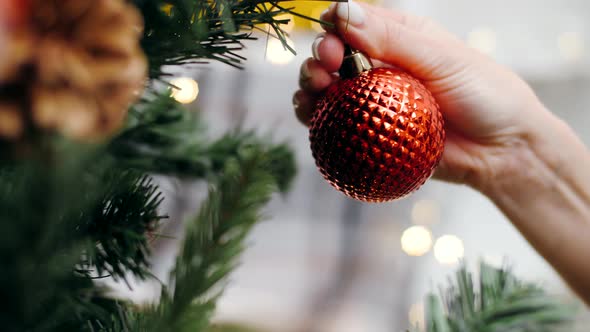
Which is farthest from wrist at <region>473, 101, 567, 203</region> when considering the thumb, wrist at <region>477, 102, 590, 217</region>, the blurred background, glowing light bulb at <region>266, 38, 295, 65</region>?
glowing light bulb at <region>266, 38, 295, 65</region>

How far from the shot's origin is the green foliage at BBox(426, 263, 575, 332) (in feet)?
0.75

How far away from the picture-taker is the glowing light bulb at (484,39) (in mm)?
1280

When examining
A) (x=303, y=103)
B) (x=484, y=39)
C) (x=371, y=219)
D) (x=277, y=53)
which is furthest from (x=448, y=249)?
(x=303, y=103)

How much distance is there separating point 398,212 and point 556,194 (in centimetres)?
85

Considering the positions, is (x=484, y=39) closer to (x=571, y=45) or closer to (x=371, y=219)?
(x=571, y=45)

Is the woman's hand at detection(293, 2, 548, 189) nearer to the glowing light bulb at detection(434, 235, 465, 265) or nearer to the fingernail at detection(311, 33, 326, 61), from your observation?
→ the fingernail at detection(311, 33, 326, 61)

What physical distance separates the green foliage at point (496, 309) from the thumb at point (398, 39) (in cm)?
27

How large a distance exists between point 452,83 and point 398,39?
0.37 ft

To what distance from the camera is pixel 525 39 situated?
1260 millimetres

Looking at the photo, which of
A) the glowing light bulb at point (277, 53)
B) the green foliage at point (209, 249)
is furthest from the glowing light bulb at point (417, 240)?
the green foliage at point (209, 249)

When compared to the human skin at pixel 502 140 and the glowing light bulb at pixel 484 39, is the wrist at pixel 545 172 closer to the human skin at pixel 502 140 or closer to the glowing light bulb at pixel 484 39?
the human skin at pixel 502 140

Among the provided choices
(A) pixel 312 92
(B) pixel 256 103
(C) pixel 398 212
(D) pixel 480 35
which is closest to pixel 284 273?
(C) pixel 398 212

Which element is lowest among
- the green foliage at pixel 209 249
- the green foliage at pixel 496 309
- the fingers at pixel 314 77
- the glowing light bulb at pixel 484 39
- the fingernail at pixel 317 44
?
the green foliage at pixel 496 309

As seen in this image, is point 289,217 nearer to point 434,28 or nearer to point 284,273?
point 284,273
